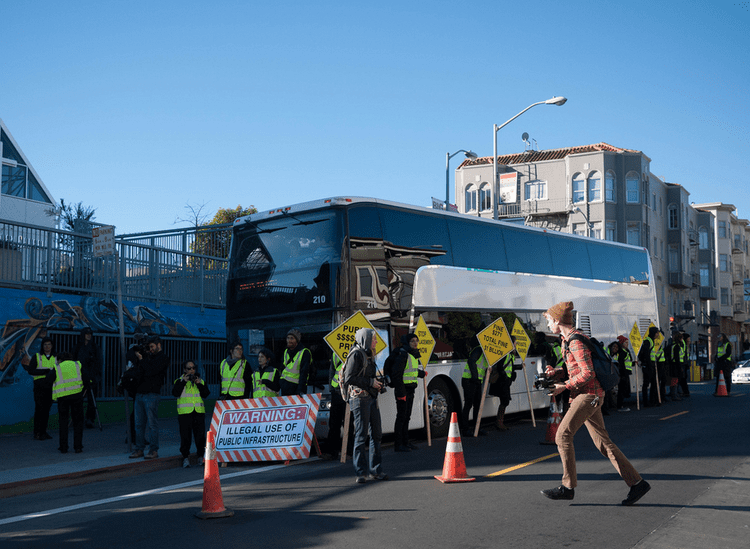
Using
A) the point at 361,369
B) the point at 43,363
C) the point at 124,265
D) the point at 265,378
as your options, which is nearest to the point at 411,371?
the point at 265,378

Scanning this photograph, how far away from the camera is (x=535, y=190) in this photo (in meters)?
53.6

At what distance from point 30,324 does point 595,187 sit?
42138 millimetres

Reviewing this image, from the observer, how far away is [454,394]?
14.5 m

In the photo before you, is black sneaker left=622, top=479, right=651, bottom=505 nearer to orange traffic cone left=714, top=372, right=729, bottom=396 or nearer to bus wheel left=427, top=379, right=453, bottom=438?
bus wheel left=427, top=379, right=453, bottom=438

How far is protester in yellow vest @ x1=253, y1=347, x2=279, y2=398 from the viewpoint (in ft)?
38.8

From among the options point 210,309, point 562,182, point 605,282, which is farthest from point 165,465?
point 562,182

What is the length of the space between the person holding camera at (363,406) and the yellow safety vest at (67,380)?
5.44m

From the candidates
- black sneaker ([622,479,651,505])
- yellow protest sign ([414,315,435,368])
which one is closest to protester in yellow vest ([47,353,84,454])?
yellow protest sign ([414,315,435,368])

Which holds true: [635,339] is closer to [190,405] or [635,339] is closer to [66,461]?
[190,405]

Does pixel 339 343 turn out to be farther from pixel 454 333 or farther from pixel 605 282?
pixel 605 282

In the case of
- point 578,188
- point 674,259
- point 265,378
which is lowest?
point 265,378

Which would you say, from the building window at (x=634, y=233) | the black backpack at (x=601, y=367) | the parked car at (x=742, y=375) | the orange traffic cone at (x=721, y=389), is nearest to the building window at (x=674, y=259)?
the building window at (x=634, y=233)

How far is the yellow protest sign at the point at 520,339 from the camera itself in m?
15.6

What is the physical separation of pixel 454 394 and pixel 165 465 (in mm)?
5464
